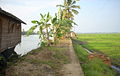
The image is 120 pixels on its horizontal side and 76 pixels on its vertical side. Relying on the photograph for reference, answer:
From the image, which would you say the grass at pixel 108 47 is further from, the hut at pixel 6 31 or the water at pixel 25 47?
the water at pixel 25 47

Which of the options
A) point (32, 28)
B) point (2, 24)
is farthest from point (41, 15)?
point (2, 24)

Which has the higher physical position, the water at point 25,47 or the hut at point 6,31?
the hut at point 6,31

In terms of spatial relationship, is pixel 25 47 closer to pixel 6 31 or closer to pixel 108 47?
pixel 108 47

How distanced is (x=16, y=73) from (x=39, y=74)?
86cm

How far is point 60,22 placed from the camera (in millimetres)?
21422

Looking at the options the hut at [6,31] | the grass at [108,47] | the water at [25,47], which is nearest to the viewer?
the hut at [6,31]

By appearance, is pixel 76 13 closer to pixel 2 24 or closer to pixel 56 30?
pixel 56 30

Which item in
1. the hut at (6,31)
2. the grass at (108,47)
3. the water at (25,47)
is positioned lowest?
the water at (25,47)

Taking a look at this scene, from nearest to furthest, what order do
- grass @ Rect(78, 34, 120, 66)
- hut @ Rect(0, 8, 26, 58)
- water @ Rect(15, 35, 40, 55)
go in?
hut @ Rect(0, 8, 26, 58)
grass @ Rect(78, 34, 120, 66)
water @ Rect(15, 35, 40, 55)

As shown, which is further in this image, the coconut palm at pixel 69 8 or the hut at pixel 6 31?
the coconut palm at pixel 69 8

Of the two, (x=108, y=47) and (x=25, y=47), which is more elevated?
(x=108, y=47)

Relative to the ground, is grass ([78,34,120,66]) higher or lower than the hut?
lower

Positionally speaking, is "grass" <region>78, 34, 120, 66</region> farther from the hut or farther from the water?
the water

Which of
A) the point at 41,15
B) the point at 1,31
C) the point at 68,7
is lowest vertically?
the point at 1,31
